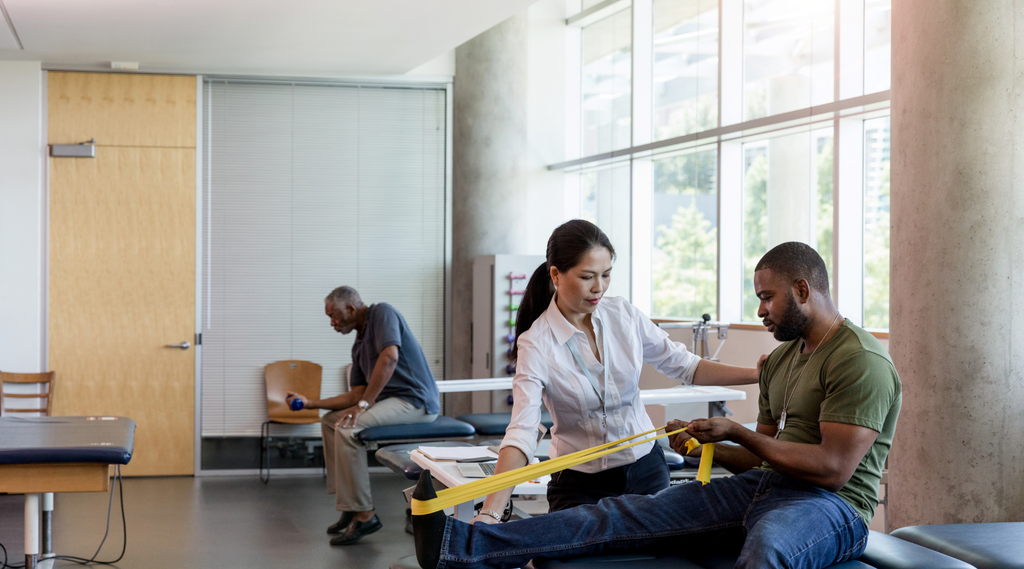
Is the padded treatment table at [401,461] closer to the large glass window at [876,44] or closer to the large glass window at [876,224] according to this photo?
the large glass window at [876,224]

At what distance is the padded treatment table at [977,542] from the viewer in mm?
2176

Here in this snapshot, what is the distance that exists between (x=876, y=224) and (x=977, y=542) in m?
3.22

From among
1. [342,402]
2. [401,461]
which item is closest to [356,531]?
[342,402]

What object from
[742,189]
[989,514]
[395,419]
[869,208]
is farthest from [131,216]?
[989,514]

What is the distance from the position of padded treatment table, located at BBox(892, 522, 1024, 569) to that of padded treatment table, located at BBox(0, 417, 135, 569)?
272cm

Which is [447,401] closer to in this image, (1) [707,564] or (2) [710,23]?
(2) [710,23]

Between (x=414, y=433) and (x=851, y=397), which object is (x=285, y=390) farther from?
(x=851, y=397)

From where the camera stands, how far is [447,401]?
23.2ft

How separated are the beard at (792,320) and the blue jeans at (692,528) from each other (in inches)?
14.6

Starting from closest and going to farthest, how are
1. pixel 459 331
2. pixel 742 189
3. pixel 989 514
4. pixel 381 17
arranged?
1. pixel 989 514
2. pixel 381 17
3. pixel 742 189
4. pixel 459 331

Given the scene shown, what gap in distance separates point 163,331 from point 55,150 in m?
1.51

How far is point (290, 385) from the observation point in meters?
Answer: 6.51

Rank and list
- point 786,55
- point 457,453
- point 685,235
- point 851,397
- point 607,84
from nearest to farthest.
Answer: point 851,397
point 457,453
point 786,55
point 685,235
point 607,84

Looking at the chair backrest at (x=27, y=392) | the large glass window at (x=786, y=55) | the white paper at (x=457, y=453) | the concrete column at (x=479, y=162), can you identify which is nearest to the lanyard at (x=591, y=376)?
the white paper at (x=457, y=453)
